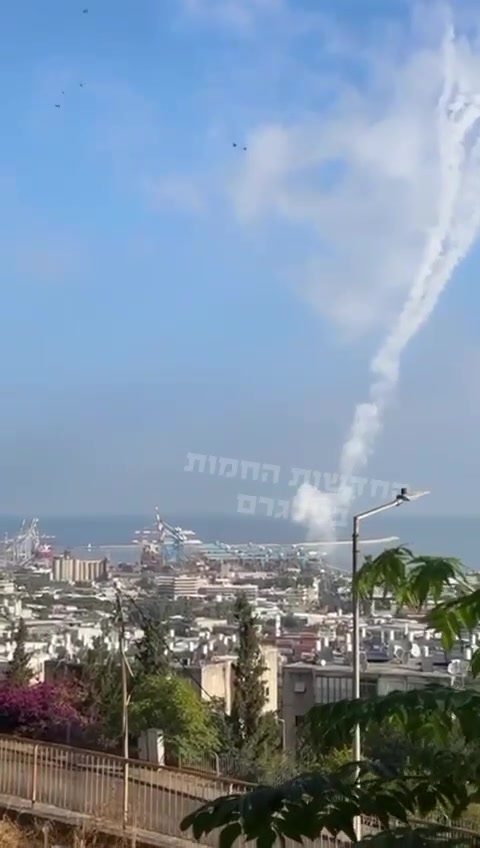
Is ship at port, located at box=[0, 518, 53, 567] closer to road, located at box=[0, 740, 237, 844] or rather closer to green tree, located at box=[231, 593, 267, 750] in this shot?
green tree, located at box=[231, 593, 267, 750]

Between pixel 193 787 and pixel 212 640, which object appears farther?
pixel 212 640

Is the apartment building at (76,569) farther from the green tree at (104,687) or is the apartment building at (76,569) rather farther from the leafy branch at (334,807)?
the leafy branch at (334,807)

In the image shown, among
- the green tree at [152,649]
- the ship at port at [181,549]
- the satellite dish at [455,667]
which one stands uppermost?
the ship at port at [181,549]

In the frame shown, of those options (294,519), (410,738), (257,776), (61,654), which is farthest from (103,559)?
(410,738)

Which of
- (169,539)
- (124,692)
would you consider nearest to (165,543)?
(169,539)

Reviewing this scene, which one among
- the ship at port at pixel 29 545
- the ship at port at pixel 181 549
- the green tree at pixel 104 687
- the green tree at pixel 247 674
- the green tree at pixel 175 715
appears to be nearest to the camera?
the green tree at pixel 175 715

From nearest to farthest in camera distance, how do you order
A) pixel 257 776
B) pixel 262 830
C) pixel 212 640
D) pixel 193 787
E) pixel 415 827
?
1. pixel 262 830
2. pixel 415 827
3. pixel 193 787
4. pixel 257 776
5. pixel 212 640

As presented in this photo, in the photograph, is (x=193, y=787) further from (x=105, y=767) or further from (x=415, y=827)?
(x=415, y=827)

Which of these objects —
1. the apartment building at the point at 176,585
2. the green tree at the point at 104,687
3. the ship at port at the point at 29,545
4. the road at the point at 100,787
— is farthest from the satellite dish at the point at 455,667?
the ship at port at the point at 29,545
